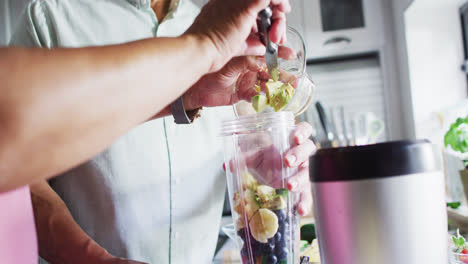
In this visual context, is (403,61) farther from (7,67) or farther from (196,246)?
(7,67)

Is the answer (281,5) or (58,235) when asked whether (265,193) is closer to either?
(281,5)

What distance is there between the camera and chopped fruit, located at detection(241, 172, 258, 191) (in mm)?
455

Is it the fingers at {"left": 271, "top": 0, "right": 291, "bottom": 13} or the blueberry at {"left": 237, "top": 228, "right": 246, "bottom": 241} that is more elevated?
the fingers at {"left": 271, "top": 0, "right": 291, "bottom": 13}

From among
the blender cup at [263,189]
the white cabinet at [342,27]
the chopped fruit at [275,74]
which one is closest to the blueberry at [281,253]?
the blender cup at [263,189]

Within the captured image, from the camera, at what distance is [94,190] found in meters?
0.78

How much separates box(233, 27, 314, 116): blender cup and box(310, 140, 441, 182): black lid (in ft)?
0.60

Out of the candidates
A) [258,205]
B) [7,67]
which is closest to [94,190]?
[258,205]

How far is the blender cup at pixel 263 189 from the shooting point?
428mm

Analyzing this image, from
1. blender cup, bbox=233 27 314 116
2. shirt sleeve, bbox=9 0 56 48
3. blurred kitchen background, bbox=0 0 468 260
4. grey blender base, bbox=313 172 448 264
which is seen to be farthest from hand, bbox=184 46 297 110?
blurred kitchen background, bbox=0 0 468 260

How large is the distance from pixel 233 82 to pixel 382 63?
4.92ft

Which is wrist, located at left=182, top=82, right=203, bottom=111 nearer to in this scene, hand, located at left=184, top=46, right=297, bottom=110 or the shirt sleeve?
hand, located at left=184, top=46, right=297, bottom=110

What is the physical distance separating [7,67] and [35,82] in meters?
0.02

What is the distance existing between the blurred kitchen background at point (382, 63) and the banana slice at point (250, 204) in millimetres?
1006

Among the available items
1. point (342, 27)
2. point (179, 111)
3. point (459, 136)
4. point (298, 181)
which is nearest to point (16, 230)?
point (179, 111)
